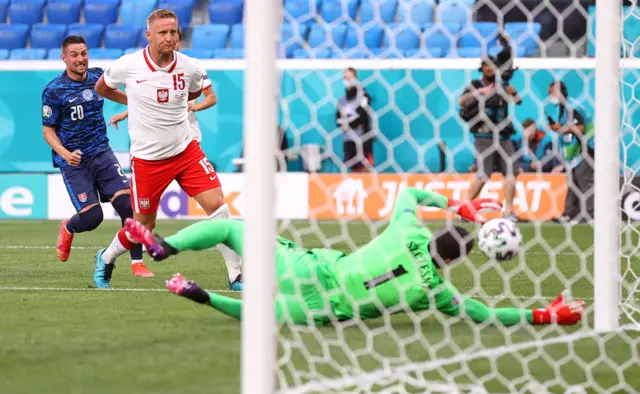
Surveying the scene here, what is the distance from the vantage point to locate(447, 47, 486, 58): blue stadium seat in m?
15.4

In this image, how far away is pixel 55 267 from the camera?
8.20m

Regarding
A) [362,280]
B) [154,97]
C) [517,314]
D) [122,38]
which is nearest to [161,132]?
[154,97]

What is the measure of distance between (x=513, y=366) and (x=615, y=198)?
1.05m

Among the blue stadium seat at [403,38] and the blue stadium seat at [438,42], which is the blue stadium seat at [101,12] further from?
the blue stadium seat at [438,42]

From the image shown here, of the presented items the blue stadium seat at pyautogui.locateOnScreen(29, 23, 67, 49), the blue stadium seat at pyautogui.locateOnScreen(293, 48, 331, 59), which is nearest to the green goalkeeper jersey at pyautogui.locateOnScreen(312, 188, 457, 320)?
the blue stadium seat at pyautogui.locateOnScreen(293, 48, 331, 59)

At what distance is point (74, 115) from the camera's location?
761 centimetres

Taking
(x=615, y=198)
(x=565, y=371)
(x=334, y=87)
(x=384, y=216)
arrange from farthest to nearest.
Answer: (x=334, y=87), (x=384, y=216), (x=615, y=198), (x=565, y=371)

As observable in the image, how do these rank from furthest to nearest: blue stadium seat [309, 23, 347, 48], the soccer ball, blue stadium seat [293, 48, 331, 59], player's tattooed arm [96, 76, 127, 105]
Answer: blue stadium seat [309, 23, 347, 48] → blue stadium seat [293, 48, 331, 59] → player's tattooed arm [96, 76, 127, 105] → the soccer ball

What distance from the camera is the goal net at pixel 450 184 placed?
4.19m

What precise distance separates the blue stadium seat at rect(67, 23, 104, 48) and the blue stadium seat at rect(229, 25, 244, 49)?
6.62ft

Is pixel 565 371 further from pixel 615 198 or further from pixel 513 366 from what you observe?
pixel 615 198

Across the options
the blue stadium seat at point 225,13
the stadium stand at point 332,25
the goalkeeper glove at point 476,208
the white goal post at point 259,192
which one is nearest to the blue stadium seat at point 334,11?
the stadium stand at point 332,25

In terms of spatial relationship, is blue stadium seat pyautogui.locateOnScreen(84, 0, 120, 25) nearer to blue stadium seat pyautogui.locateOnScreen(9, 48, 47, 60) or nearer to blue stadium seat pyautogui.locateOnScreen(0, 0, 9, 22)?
blue stadium seat pyautogui.locateOnScreen(0, 0, 9, 22)

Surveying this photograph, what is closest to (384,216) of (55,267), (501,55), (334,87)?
(334,87)
